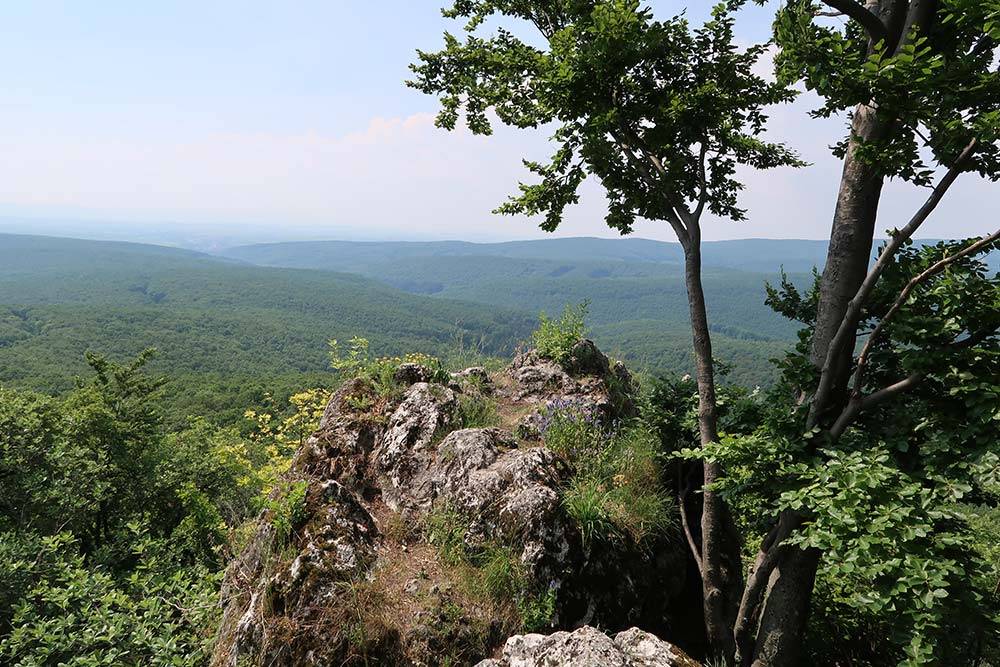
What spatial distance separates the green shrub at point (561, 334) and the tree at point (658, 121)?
247cm

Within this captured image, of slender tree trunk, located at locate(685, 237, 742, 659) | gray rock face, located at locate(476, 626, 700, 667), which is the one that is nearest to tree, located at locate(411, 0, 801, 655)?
slender tree trunk, located at locate(685, 237, 742, 659)

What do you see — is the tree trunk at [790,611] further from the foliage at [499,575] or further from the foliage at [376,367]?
the foliage at [376,367]

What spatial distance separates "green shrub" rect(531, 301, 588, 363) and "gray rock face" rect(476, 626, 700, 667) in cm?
520

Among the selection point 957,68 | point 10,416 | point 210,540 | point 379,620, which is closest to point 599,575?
point 379,620

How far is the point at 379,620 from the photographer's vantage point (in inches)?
177

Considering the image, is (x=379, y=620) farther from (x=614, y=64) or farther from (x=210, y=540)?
(x=210, y=540)

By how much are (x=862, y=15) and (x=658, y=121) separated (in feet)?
6.64

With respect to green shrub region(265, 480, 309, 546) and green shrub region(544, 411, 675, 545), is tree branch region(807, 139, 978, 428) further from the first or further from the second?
green shrub region(265, 480, 309, 546)

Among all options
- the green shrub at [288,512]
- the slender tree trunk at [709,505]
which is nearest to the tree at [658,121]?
the slender tree trunk at [709,505]

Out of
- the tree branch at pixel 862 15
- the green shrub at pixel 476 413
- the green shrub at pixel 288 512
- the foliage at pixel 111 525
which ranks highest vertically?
the tree branch at pixel 862 15

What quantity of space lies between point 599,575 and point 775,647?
179 centimetres

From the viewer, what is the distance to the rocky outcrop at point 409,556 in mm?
4469

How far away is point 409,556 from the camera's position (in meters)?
5.40

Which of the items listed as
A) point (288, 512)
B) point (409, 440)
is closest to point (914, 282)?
point (409, 440)
